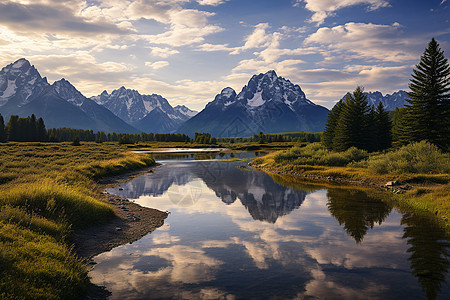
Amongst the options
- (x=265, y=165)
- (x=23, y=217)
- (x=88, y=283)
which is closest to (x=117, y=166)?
(x=265, y=165)

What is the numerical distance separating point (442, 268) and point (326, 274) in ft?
18.2

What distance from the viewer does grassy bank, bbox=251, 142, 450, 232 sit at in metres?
26.8

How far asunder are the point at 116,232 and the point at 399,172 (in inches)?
1454

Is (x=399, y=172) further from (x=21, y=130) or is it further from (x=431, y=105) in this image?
(x=21, y=130)

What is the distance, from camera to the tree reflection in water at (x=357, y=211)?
20.9m

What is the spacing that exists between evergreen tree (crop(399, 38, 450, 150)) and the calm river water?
107 feet

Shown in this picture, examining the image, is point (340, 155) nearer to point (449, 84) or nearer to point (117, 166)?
point (449, 84)

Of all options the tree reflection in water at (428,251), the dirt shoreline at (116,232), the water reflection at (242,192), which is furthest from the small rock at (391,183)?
the dirt shoreline at (116,232)

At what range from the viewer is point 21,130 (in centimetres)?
14462

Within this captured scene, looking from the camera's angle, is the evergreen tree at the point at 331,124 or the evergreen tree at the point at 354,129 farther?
the evergreen tree at the point at 331,124

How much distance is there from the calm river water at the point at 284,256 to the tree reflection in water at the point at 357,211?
8 cm

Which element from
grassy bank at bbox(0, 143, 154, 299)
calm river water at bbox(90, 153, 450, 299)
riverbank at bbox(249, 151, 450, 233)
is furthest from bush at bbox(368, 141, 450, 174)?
grassy bank at bbox(0, 143, 154, 299)

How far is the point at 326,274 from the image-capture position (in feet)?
44.1

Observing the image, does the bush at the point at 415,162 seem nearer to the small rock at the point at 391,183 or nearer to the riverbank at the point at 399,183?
the riverbank at the point at 399,183
